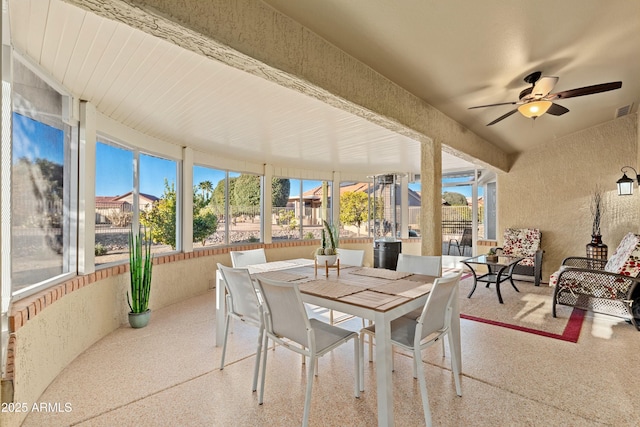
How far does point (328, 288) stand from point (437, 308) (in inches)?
29.4

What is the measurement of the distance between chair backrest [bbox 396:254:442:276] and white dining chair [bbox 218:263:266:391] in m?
1.51

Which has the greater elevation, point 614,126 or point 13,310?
point 614,126

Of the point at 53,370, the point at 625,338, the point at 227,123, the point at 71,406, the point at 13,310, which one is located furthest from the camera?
the point at 227,123

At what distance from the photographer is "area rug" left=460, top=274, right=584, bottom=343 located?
11.2ft

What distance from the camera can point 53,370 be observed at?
239cm

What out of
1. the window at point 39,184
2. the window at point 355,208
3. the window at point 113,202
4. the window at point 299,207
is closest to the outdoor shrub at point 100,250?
the window at point 113,202

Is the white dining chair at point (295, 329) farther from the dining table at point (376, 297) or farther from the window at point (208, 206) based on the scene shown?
the window at point (208, 206)

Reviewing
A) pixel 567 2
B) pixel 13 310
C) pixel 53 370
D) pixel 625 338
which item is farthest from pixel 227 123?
pixel 625 338

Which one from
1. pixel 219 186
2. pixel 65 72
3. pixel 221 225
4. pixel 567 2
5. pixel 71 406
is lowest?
pixel 71 406

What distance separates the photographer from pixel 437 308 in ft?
6.61

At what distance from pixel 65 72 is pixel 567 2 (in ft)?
Answer: 11.7

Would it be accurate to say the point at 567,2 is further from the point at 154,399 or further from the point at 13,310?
the point at 13,310

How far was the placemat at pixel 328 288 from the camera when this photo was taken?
6.94ft

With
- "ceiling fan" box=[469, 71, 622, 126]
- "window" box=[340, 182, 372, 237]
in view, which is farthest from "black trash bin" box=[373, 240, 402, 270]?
"ceiling fan" box=[469, 71, 622, 126]
